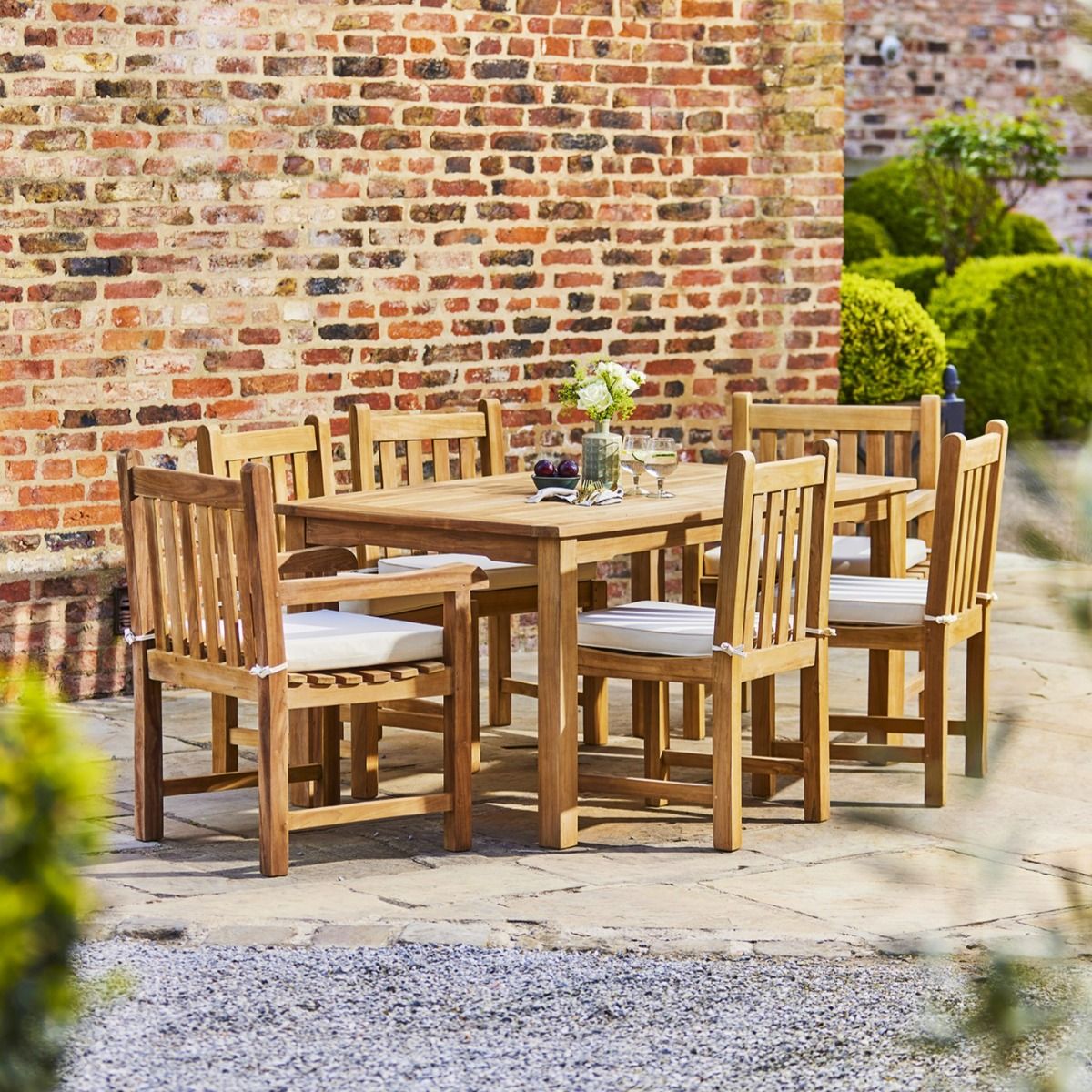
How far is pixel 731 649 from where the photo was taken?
13.7ft

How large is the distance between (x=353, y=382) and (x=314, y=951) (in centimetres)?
317

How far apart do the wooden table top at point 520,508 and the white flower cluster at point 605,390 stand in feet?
0.79

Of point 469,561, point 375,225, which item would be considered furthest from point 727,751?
point 375,225

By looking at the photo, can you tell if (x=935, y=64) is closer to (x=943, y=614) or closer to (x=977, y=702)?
(x=977, y=702)

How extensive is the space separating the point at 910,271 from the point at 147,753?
961 centimetres

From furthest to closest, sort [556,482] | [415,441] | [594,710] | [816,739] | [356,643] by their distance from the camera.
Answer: [415,441] → [594,710] → [556,482] → [816,739] → [356,643]

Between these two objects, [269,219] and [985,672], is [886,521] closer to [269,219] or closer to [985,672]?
[985,672]

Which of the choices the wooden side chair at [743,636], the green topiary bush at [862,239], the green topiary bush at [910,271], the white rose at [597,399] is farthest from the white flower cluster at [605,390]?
the green topiary bush at [862,239]

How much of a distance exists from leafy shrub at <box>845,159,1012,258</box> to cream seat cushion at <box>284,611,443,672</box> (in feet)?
32.9

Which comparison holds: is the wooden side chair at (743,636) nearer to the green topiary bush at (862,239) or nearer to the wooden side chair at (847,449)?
the wooden side chair at (847,449)

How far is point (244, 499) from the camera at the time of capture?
3.94m

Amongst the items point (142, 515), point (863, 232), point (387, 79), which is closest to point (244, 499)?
point (142, 515)

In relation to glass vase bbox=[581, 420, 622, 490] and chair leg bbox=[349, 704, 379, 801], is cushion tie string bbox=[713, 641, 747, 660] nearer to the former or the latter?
glass vase bbox=[581, 420, 622, 490]

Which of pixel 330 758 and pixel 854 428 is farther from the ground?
pixel 854 428
